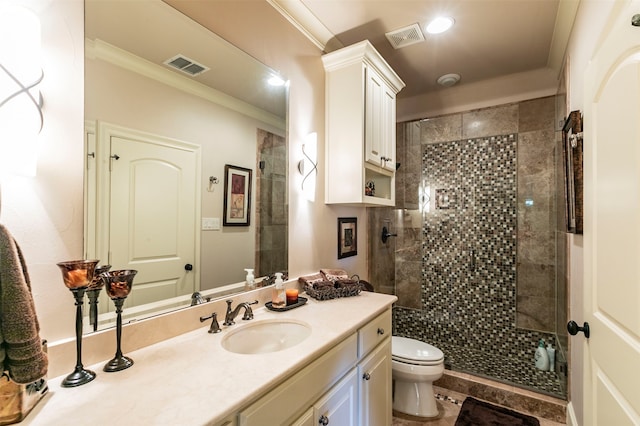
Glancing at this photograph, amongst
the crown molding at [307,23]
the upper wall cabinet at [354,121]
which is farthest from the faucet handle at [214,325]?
the crown molding at [307,23]

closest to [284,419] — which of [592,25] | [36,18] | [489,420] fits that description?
[36,18]

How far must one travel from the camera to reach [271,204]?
69.4 inches

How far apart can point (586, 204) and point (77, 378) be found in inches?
77.3

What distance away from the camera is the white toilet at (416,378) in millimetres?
2098

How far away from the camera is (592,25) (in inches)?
54.4

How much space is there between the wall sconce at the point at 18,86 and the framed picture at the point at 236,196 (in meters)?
0.76


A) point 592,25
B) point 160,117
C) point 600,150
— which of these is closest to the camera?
point 600,150

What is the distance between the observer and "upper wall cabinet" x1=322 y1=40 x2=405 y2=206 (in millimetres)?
2020

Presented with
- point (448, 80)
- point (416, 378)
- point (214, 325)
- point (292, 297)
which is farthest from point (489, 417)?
point (448, 80)

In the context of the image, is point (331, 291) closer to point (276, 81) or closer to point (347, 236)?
point (347, 236)

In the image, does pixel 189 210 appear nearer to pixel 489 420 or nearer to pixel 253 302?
pixel 253 302

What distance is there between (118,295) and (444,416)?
228 cm

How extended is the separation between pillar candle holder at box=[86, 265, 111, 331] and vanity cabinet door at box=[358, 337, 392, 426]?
1.13 metres

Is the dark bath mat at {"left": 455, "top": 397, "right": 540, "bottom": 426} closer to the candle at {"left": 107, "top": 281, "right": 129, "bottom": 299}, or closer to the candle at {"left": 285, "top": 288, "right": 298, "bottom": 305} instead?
the candle at {"left": 285, "top": 288, "right": 298, "bottom": 305}
